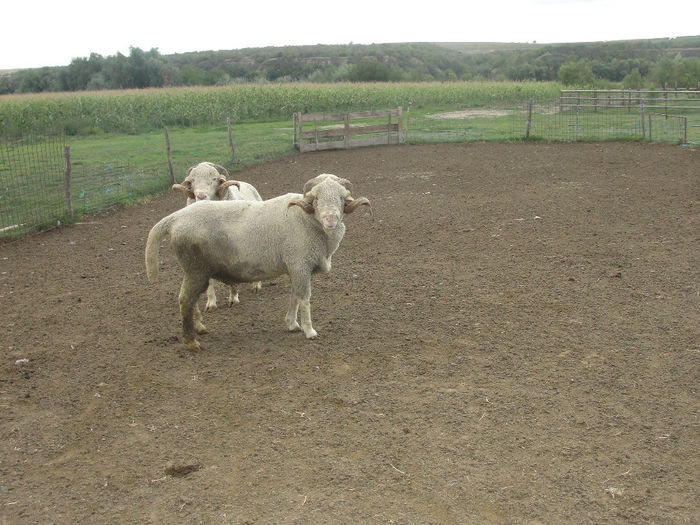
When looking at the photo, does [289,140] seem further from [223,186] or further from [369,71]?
[369,71]

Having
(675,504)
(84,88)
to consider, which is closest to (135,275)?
(675,504)

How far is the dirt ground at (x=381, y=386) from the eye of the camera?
4.38 metres

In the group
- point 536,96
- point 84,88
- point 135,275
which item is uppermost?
point 84,88

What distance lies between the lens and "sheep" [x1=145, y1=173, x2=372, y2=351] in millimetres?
6664

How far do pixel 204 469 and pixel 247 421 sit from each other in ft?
2.34

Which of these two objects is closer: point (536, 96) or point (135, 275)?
point (135, 275)

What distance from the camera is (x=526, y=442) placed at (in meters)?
4.94

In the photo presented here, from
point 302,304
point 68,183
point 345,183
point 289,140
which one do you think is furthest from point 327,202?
point 289,140

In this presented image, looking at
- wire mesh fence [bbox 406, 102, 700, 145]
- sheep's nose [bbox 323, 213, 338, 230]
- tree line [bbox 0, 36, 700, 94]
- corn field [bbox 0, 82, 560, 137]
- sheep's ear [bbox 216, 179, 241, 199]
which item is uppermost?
tree line [bbox 0, 36, 700, 94]

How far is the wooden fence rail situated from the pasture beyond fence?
0.12ft

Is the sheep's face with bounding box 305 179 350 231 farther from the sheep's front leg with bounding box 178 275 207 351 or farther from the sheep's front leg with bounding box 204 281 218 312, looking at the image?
the sheep's front leg with bounding box 204 281 218 312

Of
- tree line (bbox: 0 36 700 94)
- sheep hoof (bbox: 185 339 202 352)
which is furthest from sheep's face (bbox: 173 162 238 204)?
tree line (bbox: 0 36 700 94)

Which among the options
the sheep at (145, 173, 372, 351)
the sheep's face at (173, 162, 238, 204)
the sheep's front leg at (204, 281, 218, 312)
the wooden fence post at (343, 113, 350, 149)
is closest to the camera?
the sheep at (145, 173, 372, 351)

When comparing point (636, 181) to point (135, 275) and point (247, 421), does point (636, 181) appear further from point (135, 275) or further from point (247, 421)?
point (247, 421)
